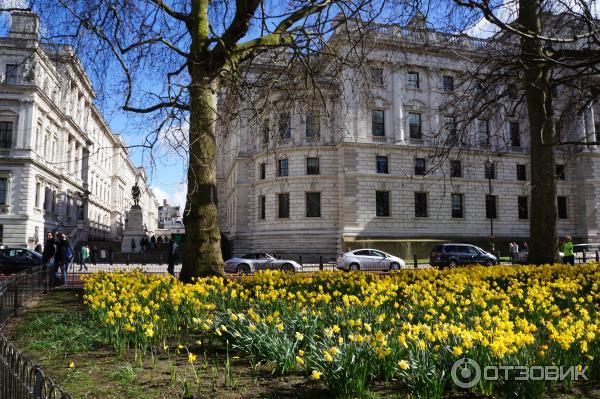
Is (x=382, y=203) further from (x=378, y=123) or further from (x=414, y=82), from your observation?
(x=414, y=82)

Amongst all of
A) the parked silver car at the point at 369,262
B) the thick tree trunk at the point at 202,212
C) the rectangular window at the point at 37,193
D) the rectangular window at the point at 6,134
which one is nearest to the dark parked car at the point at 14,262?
the parked silver car at the point at 369,262

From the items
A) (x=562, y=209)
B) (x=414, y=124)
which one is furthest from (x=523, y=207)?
(x=414, y=124)

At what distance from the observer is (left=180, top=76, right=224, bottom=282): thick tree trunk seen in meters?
10.1

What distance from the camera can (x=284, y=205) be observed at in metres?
44.7

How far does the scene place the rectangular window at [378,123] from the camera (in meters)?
45.2

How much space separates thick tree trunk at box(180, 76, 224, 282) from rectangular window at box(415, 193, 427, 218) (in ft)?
121

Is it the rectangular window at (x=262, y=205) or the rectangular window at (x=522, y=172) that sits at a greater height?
the rectangular window at (x=522, y=172)

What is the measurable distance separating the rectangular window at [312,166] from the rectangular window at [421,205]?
10.0 meters

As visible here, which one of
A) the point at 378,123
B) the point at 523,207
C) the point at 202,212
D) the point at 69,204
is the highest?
the point at 378,123

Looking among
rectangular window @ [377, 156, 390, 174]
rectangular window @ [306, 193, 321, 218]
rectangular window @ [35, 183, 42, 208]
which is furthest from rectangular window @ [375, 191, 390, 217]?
rectangular window @ [35, 183, 42, 208]

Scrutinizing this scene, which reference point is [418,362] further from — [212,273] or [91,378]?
[212,273]

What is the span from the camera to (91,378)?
4820 millimetres

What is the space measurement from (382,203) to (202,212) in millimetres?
35234

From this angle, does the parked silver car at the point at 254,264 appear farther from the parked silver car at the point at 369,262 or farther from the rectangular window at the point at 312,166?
the rectangular window at the point at 312,166
